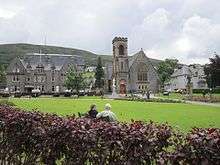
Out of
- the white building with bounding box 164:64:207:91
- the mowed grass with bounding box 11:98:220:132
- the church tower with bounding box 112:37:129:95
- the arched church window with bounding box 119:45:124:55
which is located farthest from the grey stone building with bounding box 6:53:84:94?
the mowed grass with bounding box 11:98:220:132

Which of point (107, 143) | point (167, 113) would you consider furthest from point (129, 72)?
point (107, 143)

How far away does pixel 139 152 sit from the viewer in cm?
721

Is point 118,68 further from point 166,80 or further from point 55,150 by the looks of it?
point 55,150

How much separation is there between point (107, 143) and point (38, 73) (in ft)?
434

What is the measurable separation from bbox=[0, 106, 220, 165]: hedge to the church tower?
118m

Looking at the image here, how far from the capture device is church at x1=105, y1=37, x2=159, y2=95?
129 metres

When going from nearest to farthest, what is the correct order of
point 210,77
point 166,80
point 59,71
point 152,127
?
1. point 152,127
2. point 210,77
3. point 59,71
4. point 166,80

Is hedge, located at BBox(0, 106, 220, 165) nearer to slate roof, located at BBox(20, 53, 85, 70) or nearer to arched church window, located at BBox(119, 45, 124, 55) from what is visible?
arched church window, located at BBox(119, 45, 124, 55)

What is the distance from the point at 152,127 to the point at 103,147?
38.2 inches

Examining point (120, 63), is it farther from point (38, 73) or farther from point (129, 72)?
point (38, 73)

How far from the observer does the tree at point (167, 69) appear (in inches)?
6698

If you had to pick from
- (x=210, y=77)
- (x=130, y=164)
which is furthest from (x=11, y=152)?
(x=210, y=77)

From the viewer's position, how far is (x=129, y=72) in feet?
436

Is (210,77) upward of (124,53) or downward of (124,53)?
downward
